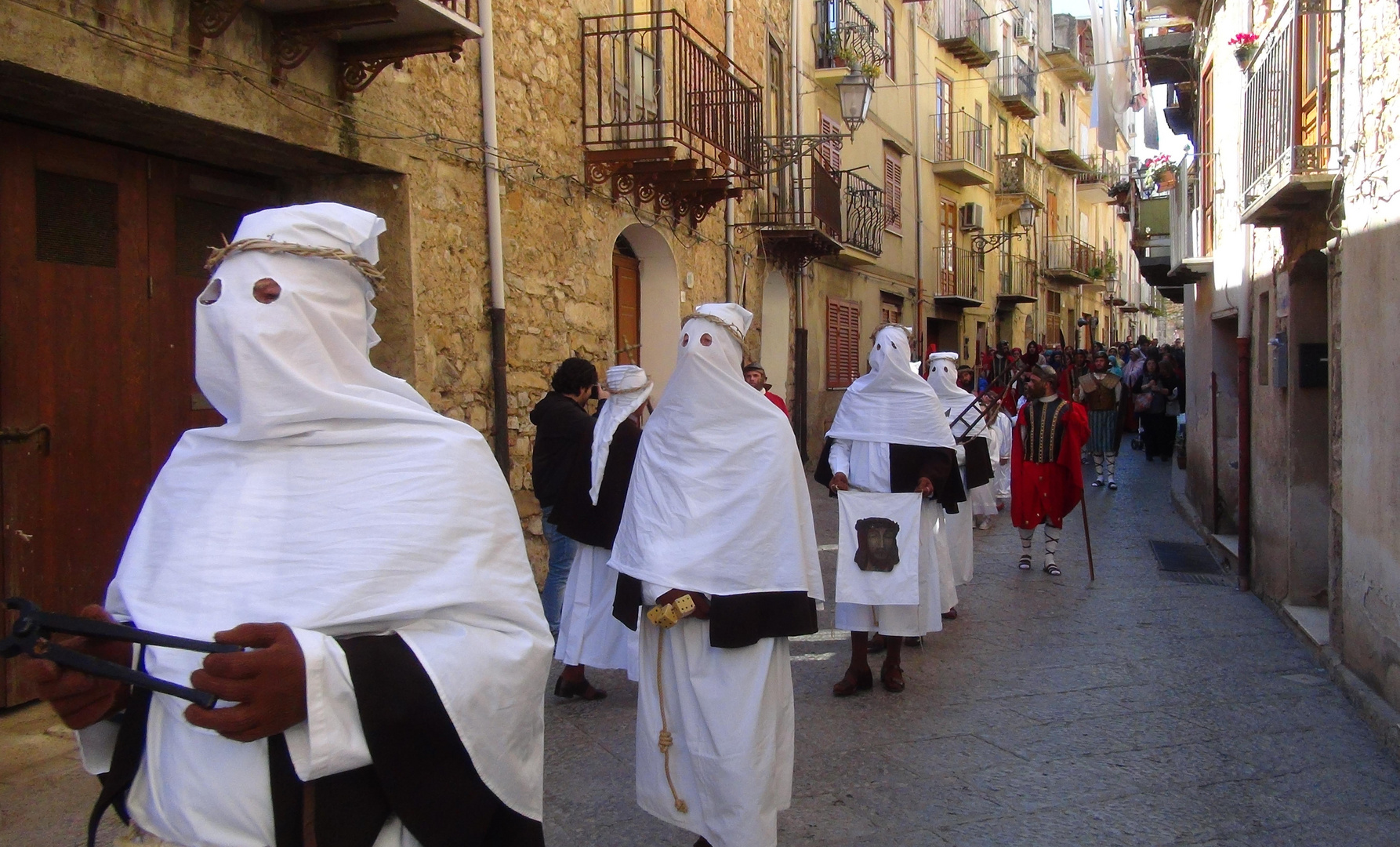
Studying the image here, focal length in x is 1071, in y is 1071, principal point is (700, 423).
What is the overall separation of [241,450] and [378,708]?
59 centimetres

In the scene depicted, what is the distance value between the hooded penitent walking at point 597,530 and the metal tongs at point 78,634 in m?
4.02

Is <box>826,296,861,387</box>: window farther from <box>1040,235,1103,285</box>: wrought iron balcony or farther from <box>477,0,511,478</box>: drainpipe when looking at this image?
<box>1040,235,1103,285</box>: wrought iron balcony

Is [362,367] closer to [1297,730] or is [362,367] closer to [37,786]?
[37,786]

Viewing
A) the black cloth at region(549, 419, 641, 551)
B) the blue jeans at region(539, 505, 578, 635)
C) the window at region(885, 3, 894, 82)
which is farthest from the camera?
the window at region(885, 3, 894, 82)

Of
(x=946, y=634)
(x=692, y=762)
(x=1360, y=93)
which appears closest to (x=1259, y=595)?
(x=946, y=634)

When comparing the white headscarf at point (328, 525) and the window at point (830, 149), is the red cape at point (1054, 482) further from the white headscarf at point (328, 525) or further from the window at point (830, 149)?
the window at point (830, 149)

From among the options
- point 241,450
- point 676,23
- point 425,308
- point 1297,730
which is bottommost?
point 1297,730

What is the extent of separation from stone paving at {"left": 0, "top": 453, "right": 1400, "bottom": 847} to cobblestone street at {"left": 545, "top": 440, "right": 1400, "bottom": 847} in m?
0.01

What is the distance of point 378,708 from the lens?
1.85 meters

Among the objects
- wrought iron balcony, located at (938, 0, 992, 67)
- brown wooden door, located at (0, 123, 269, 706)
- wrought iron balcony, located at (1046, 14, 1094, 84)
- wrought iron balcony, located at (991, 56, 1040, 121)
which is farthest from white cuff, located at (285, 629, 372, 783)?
wrought iron balcony, located at (1046, 14, 1094, 84)

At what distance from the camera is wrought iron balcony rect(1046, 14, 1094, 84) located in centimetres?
3430

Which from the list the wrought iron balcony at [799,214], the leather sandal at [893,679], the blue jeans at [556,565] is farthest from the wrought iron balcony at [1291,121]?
the wrought iron balcony at [799,214]

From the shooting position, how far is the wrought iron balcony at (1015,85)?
2842cm

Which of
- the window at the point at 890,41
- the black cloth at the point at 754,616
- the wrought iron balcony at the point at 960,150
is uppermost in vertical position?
the window at the point at 890,41
